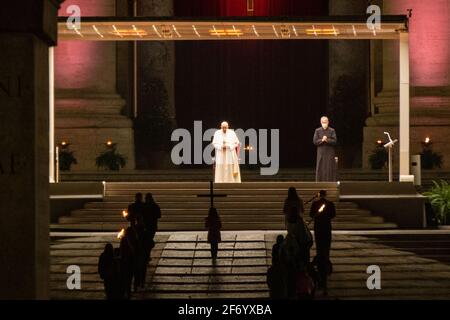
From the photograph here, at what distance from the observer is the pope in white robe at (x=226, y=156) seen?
3139cm

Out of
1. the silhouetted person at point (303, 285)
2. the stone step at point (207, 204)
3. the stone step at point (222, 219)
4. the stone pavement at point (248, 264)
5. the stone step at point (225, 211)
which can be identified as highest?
the stone step at point (207, 204)

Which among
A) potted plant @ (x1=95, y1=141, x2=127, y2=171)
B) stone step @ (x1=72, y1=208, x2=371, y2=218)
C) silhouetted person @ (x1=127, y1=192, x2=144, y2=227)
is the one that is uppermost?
potted plant @ (x1=95, y1=141, x2=127, y2=171)

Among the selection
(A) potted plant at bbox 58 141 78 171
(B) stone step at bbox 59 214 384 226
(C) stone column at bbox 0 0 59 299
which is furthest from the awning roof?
(C) stone column at bbox 0 0 59 299

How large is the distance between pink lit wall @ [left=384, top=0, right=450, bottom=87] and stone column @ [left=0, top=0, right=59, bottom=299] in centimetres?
2479

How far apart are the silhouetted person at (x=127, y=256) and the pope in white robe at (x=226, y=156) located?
41.1 feet

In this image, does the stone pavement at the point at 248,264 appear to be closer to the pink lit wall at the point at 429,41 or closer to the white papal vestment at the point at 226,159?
the white papal vestment at the point at 226,159

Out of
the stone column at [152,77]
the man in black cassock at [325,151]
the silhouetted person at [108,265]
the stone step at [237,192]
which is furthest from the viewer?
the stone column at [152,77]

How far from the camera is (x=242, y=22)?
29453mm

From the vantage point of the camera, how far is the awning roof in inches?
1160

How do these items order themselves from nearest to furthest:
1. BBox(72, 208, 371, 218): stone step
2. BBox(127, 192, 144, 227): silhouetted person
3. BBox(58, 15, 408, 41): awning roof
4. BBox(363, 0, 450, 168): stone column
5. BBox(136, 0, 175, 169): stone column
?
BBox(127, 192, 144, 227): silhouetted person → BBox(72, 208, 371, 218): stone step → BBox(58, 15, 408, 41): awning roof → BBox(363, 0, 450, 168): stone column → BBox(136, 0, 175, 169): stone column

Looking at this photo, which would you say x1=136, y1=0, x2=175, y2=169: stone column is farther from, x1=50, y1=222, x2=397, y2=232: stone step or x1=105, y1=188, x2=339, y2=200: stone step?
x1=50, y1=222, x2=397, y2=232: stone step

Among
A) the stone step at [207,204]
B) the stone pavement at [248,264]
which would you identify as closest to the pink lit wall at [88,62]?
the stone step at [207,204]
